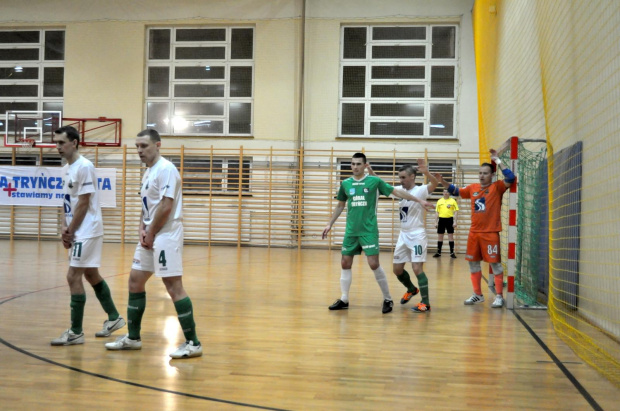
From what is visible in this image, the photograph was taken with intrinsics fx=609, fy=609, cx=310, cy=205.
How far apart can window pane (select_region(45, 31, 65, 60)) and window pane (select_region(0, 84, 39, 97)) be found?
1051mm

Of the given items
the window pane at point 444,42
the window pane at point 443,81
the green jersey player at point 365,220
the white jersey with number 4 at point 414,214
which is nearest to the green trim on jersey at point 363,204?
the green jersey player at point 365,220

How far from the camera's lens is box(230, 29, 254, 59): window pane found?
18.2 metres

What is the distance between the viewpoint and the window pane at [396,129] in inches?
693

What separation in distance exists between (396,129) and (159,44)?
7604 mm

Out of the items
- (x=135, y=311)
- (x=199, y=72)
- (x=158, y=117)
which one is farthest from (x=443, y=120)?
(x=135, y=311)

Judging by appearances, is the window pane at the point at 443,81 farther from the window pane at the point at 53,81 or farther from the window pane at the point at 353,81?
the window pane at the point at 53,81

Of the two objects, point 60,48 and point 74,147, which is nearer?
point 74,147

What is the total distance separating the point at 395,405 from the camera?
3.57m

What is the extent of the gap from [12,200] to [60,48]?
4861 mm

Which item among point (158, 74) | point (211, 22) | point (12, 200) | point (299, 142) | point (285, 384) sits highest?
point (211, 22)

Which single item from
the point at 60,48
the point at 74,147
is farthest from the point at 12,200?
the point at 74,147

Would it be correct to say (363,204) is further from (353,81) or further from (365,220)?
(353,81)

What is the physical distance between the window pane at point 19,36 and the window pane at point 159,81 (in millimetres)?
3880

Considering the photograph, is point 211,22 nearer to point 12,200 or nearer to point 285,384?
point 12,200
